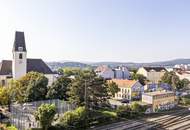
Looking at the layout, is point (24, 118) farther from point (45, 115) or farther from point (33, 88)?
point (33, 88)

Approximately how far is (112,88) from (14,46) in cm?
2275

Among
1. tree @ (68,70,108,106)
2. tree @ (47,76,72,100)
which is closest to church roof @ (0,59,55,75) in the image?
tree @ (47,76,72,100)

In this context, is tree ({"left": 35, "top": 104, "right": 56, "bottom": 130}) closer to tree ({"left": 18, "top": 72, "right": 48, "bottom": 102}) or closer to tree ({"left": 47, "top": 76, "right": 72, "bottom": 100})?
tree ({"left": 18, "top": 72, "right": 48, "bottom": 102})

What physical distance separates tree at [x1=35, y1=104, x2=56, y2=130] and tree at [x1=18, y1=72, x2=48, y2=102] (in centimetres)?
1278

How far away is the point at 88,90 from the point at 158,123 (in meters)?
11.3

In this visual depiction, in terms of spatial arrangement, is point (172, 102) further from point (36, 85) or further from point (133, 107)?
point (36, 85)

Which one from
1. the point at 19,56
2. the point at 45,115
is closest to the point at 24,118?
the point at 45,115

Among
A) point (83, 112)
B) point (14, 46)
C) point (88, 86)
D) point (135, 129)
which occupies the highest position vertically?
point (14, 46)

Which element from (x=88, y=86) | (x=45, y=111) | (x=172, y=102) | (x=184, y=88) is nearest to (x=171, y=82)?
(x=184, y=88)

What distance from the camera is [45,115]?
30.5 m

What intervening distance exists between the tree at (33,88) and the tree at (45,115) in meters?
12.8

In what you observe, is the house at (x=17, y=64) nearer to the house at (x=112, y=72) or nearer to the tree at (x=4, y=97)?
the tree at (x=4, y=97)

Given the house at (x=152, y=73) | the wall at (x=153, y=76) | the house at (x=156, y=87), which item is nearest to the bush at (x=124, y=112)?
the house at (x=156, y=87)

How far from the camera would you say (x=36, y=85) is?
4397 centimetres
